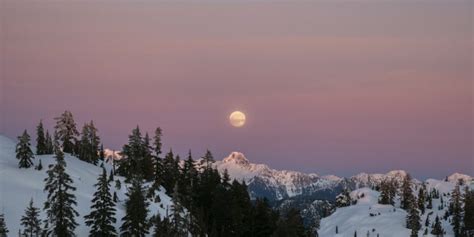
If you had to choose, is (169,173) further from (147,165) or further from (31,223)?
(31,223)

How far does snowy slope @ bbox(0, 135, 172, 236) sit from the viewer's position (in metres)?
76.9

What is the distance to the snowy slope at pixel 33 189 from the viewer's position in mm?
76875

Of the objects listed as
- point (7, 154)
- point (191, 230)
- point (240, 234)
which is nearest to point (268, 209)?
point (240, 234)

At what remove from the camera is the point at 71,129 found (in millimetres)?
121438

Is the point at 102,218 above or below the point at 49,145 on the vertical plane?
below

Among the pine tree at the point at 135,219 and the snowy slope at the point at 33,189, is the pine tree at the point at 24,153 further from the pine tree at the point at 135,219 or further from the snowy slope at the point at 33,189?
the pine tree at the point at 135,219

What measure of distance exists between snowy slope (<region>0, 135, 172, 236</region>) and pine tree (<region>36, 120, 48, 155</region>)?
16.5 ft

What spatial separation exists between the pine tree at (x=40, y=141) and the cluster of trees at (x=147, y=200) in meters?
0.15

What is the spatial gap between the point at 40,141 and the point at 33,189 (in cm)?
2789

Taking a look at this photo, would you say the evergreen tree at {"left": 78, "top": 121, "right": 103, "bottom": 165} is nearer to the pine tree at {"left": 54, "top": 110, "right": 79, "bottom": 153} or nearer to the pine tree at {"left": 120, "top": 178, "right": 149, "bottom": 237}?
the pine tree at {"left": 54, "top": 110, "right": 79, "bottom": 153}

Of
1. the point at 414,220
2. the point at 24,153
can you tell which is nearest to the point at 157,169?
the point at 24,153

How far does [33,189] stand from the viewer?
84188 mm

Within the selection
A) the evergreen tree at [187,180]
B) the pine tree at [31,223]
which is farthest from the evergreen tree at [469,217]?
the pine tree at [31,223]

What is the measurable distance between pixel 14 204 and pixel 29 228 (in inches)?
392
